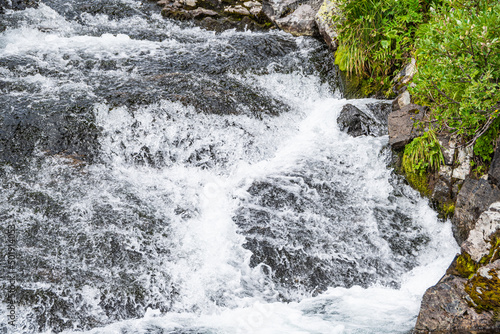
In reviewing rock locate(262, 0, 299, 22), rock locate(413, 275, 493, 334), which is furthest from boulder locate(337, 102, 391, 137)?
rock locate(262, 0, 299, 22)

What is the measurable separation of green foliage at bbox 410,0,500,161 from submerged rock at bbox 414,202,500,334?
1088 millimetres

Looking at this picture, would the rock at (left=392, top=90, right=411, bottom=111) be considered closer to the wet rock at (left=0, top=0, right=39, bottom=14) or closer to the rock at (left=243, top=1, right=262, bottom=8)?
the rock at (left=243, top=1, right=262, bottom=8)

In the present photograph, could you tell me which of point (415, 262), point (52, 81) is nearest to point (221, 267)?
point (415, 262)

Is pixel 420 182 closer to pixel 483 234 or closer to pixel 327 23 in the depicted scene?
pixel 483 234

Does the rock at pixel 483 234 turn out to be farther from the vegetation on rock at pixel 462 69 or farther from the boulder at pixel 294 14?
the boulder at pixel 294 14

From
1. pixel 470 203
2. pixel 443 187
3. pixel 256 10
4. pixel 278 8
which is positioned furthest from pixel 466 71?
pixel 256 10

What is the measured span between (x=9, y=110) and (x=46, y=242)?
10.0 feet

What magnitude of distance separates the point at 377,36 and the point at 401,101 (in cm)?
170

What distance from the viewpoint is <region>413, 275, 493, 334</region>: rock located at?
3.51 metres

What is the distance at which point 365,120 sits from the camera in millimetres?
6820

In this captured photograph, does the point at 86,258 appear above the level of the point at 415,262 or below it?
below

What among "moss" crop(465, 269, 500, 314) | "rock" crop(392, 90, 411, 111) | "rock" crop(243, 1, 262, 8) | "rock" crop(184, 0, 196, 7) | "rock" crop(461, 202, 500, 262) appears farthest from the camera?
"rock" crop(184, 0, 196, 7)

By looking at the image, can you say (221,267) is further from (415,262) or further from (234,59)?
Result: (234,59)

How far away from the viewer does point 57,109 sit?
6.51 metres
